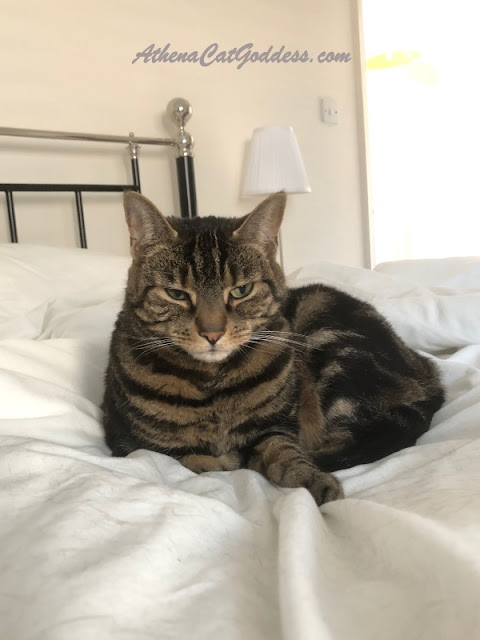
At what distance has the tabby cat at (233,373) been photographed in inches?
36.1

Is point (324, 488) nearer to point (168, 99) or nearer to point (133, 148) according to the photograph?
point (133, 148)

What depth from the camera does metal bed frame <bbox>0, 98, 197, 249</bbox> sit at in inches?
72.6

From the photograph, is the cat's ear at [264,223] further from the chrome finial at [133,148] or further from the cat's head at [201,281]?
the chrome finial at [133,148]

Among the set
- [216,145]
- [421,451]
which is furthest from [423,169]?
[421,451]

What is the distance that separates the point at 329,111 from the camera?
10.4 feet

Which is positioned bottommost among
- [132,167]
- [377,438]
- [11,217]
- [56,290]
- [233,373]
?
[377,438]

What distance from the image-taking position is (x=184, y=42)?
8.00 feet

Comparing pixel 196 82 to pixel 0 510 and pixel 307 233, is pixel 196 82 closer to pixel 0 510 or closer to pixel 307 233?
pixel 307 233

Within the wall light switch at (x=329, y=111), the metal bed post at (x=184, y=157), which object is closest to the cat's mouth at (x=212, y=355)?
the metal bed post at (x=184, y=157)

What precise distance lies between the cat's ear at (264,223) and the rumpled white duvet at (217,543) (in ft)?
1.46

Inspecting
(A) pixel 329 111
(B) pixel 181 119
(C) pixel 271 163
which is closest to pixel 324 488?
(B) pixel 181 119

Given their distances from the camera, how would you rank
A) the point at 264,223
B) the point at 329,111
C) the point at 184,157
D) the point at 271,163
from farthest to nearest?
the point at 329,111, the point at 271,163, the point at 184,157, the point at 264,223

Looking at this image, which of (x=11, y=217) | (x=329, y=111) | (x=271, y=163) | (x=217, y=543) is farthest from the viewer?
(x=329, y=111)

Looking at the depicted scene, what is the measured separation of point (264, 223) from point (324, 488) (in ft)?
1.70
